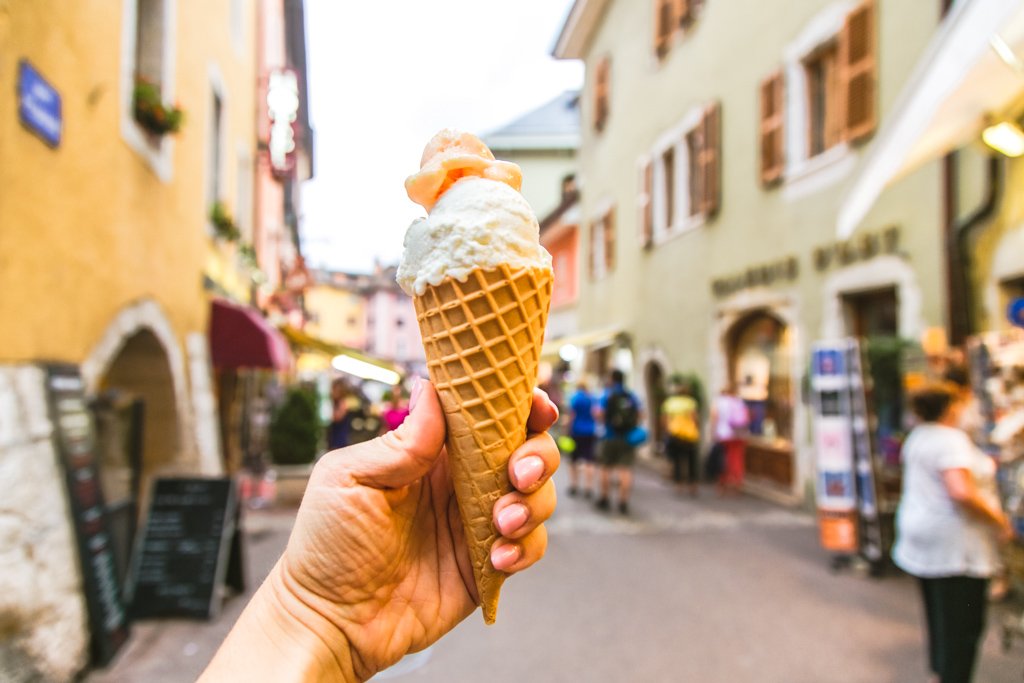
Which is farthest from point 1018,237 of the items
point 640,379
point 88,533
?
point 640,379

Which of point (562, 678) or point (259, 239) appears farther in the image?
point (259, 239)

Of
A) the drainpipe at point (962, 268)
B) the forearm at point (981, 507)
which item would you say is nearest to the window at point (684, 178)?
the drainpipe at point (962, 268)

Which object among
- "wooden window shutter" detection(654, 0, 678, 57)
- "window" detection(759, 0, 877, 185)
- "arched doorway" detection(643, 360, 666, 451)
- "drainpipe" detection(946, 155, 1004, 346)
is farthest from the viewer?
"arched doorway" detection(643, 360, 666, 451)

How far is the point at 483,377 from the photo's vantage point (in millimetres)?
1584

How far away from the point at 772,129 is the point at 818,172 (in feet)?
4.53

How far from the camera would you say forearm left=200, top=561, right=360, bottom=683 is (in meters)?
1.31

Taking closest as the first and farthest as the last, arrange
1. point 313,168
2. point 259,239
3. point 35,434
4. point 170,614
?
point 35,434
point 170,614
point 259,239
point 313,168

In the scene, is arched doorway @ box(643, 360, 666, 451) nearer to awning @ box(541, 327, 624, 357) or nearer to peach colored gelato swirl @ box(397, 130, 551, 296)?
awning @ box(541, 327, 624, 357)

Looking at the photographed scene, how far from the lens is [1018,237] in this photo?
5648 mm

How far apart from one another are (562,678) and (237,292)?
27.7ft

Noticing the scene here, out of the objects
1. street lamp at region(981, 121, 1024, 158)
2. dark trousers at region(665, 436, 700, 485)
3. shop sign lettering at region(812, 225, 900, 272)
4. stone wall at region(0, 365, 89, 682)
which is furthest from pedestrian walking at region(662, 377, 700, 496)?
stone wall at region(0, 365, 89, 682)

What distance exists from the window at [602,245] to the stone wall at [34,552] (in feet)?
46.7

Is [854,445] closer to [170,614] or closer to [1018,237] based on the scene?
[1018,237]

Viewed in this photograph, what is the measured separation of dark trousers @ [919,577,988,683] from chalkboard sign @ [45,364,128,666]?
4.80 metres
